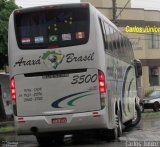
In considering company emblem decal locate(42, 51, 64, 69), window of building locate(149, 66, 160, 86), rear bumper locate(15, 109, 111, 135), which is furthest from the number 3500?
window of building locate(149, 66, 160, 86)

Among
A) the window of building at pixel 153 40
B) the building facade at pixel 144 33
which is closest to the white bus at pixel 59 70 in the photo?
Answer: the building facade at pixel 144 33

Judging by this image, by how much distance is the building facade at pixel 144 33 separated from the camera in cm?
5728

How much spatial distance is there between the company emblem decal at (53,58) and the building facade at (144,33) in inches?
1671

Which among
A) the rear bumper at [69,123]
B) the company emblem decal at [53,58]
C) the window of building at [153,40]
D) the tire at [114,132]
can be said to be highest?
the company emblem decal at [53,58]

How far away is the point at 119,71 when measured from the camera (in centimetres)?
1808

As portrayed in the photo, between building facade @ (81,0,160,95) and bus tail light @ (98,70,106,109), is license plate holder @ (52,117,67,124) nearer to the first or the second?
bus tail light @ (98,70,106,109)

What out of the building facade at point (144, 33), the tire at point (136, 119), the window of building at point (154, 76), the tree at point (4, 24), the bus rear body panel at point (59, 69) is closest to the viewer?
the bus rear body panel at point (59, 69)

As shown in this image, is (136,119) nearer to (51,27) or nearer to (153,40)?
(51,27)

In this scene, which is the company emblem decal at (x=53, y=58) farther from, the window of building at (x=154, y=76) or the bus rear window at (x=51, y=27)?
the window of building at (x=154, y=76)

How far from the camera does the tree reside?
90.3ft

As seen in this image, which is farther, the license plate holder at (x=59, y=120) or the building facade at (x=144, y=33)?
the building facade at (x=144, y=33)

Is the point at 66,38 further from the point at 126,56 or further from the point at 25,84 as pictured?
the point at 126,56

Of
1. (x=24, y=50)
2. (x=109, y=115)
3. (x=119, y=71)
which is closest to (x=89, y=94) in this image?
(x=109, y=115)

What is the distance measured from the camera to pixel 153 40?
196 ft
